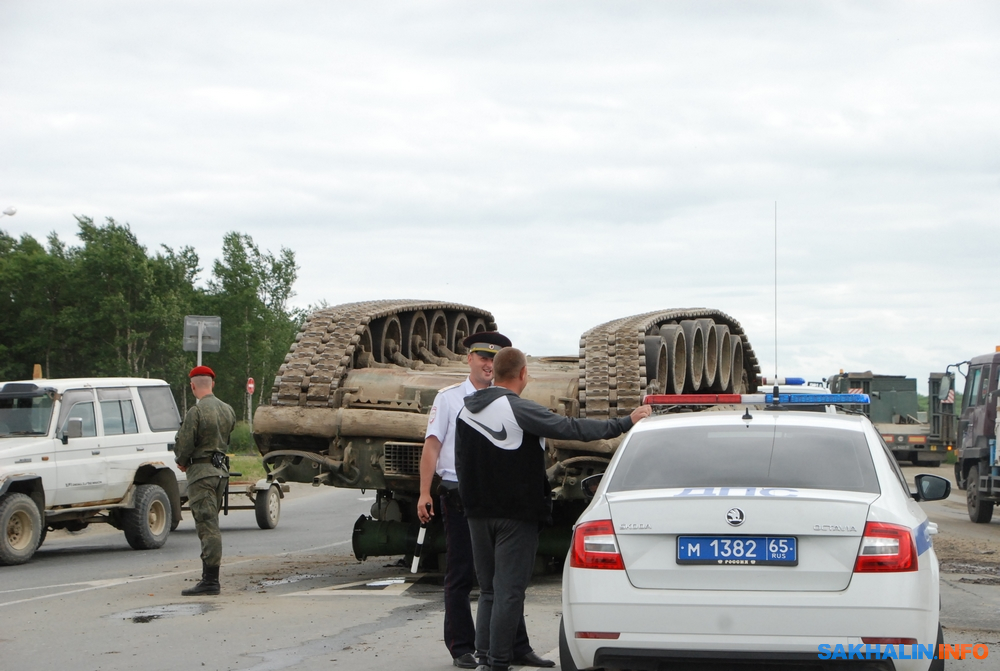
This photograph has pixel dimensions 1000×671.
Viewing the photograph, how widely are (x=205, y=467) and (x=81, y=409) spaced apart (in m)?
5.45

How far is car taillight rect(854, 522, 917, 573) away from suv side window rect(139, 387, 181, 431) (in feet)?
41.5

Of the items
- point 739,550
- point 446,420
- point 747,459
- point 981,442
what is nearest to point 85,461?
point 446,420

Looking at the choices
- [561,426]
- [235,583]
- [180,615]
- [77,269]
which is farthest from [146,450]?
[77,269]

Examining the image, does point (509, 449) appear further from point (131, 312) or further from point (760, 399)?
point (131, 312)

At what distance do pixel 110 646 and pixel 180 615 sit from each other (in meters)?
1.33

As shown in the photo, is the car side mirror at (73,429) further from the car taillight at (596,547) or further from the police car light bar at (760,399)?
the car taillight at (596,547)

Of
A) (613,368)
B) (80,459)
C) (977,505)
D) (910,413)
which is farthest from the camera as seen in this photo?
(910,413)

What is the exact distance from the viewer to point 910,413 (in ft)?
134

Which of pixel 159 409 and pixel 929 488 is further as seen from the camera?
pixel 159 409

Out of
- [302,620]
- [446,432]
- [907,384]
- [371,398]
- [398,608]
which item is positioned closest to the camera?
[446,432]

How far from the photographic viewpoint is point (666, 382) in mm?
11859

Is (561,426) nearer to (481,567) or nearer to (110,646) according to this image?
(481,567)

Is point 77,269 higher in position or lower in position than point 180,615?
higher

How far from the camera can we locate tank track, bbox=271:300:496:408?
1105 centimetres
